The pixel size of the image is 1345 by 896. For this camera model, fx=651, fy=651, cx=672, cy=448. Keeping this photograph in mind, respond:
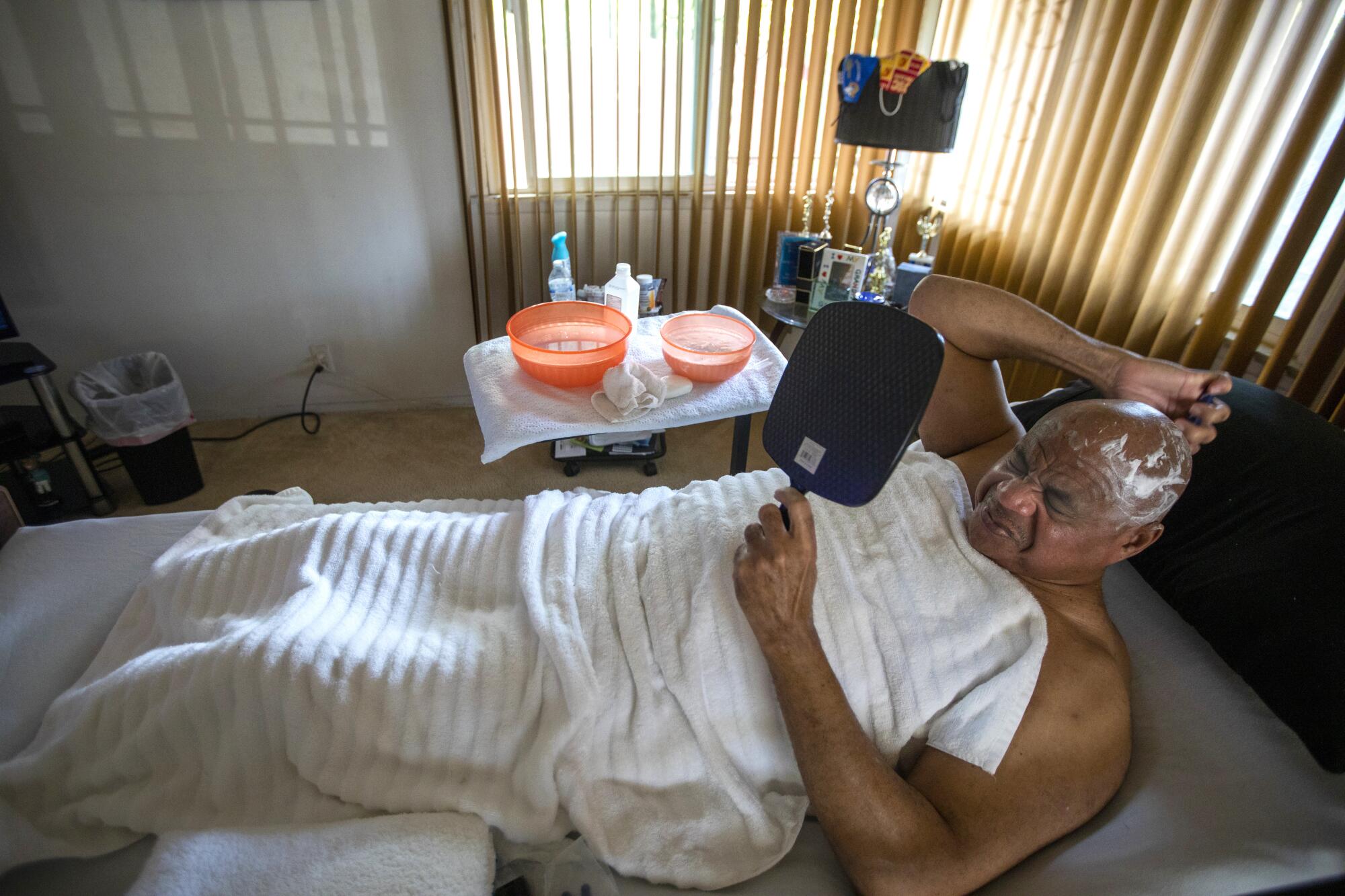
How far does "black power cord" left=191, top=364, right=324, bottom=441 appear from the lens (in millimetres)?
2334

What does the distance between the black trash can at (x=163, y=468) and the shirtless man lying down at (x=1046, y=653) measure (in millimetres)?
1939

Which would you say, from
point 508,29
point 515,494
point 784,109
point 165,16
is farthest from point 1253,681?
point 165,16

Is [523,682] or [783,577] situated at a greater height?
[783,577]

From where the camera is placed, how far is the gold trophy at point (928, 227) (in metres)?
2.03

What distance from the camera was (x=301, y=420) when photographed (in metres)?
2.45

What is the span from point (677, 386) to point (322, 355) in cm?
165

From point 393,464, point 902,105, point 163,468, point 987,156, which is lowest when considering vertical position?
point 393,464

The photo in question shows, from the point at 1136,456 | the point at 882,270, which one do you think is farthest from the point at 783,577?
the point at 882,270

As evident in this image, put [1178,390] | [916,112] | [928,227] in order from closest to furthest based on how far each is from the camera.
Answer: [1178,390] → [916,112] → [928,227]

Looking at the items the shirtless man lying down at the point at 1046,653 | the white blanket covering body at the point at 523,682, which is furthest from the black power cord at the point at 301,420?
the shirtless man lying down at the point at 1046,653

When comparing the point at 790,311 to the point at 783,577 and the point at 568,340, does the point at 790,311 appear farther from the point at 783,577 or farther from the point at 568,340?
the point at 783,577

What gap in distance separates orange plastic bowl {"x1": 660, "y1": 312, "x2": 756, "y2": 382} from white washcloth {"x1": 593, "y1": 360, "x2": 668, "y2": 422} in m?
0.11

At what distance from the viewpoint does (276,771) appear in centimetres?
79

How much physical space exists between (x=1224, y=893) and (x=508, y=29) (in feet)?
8.15
